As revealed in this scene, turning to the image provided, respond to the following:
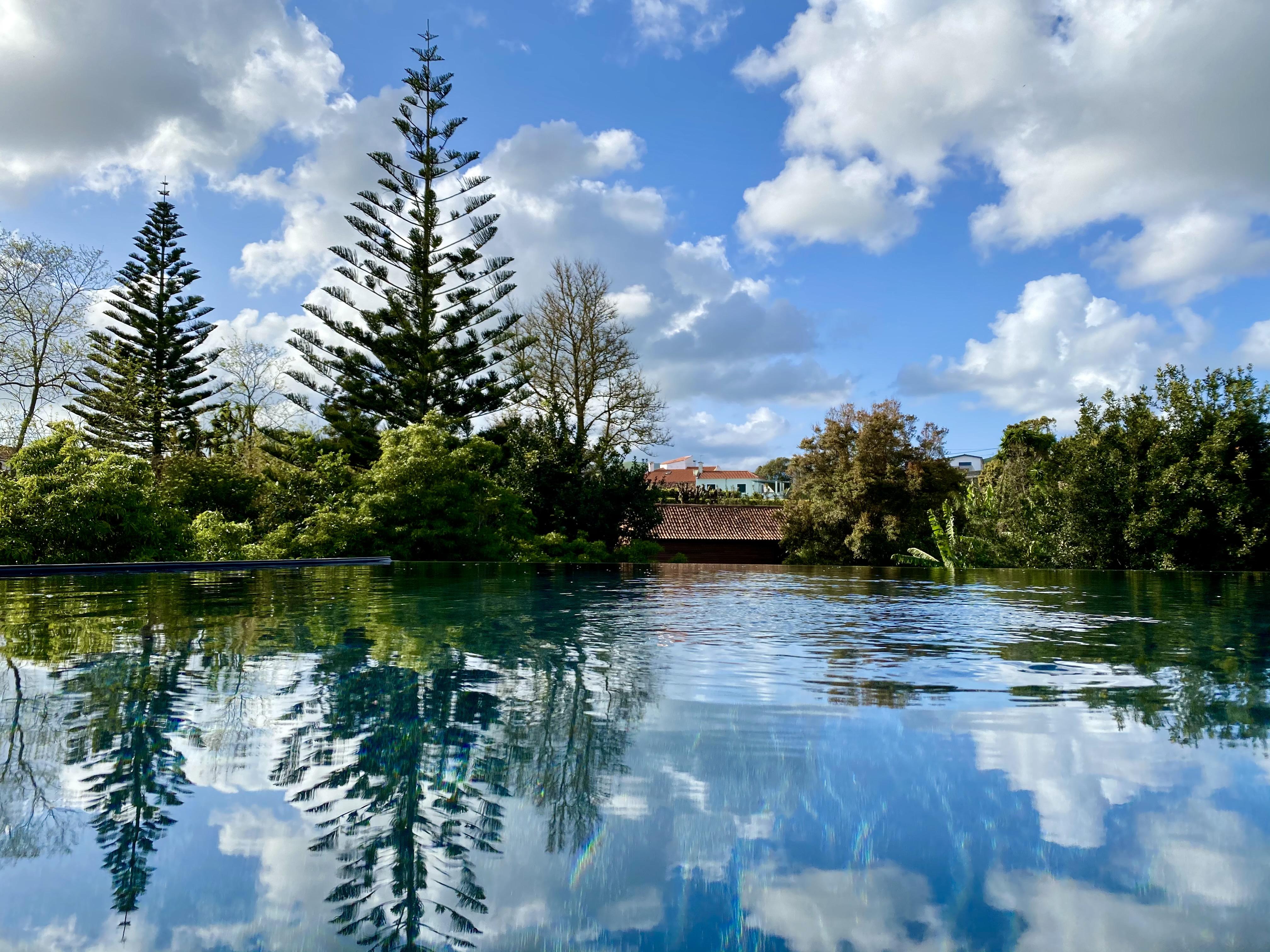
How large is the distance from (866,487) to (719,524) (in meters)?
7.41

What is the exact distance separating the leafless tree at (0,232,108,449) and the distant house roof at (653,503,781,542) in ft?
59.9

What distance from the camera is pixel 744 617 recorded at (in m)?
4.49

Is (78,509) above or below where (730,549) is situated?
above

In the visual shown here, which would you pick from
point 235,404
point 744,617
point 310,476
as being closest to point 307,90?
point 310,476

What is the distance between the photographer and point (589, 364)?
76.2 feet

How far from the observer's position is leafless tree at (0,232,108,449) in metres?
19.5

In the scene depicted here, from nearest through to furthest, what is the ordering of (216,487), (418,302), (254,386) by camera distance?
→ 1. (216,487)
2. (418,302)
3. (254,386)

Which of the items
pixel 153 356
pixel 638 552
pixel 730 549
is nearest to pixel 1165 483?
pixel 638 552

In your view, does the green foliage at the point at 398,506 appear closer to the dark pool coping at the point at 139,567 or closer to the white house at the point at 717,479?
the dark pool coping at the point at 139,567

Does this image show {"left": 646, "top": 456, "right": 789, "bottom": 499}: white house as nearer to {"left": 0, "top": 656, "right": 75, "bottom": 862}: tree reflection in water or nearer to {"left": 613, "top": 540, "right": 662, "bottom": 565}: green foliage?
{"left": 613, "top": 540, "right": 662, "bottom": 565}: green foliage

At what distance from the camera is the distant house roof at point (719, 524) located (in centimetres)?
3020

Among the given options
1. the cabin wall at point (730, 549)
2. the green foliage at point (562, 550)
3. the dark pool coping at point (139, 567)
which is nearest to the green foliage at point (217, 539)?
the dark pool coping at point (139, 567)

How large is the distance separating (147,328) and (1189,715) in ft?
85.0

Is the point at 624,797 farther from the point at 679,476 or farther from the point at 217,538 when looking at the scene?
the point at 679,476
